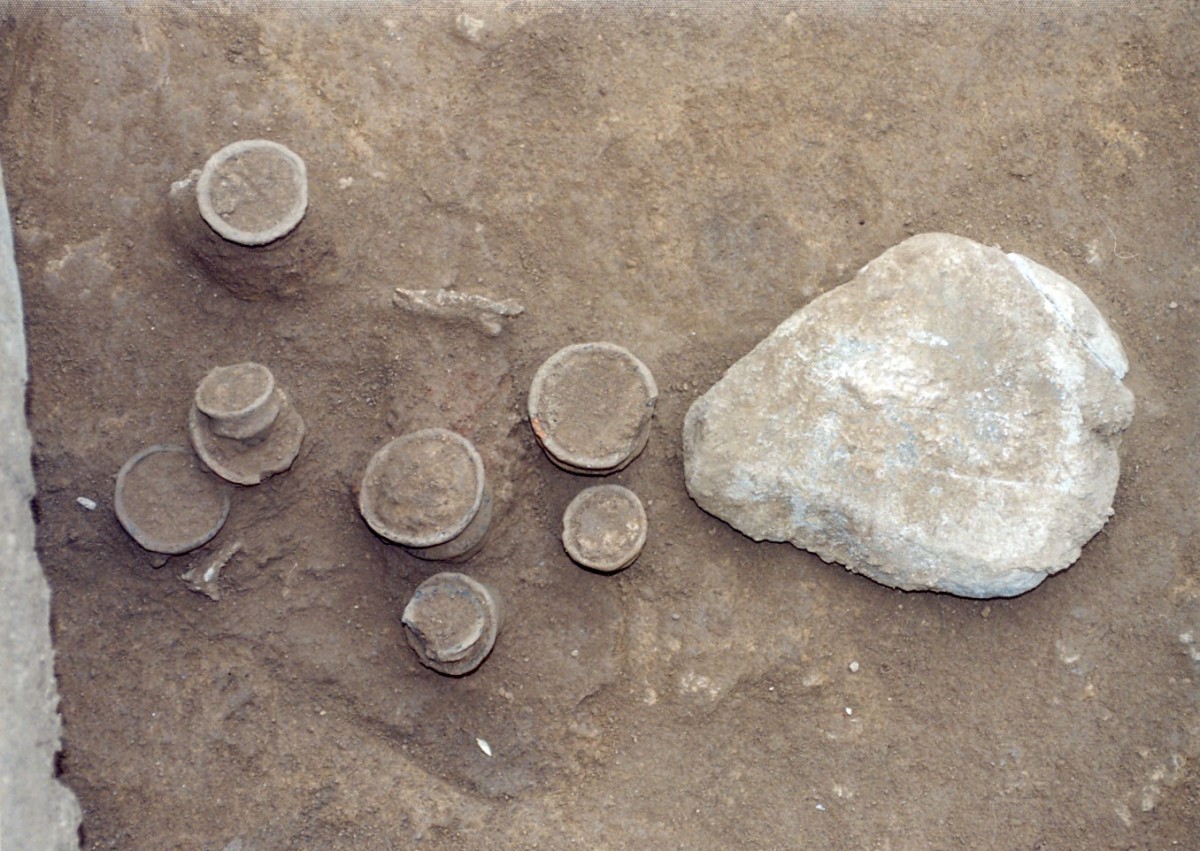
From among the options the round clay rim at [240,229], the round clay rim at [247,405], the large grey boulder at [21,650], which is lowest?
the large grey boulder at [21,650]

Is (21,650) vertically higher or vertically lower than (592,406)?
lower

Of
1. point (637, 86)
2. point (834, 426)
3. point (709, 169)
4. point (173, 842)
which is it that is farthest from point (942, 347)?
point (173, 842)

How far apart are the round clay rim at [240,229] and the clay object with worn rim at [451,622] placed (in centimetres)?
172

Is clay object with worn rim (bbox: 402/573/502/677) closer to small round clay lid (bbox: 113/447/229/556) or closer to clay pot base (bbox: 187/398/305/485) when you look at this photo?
clay pot base (bbox: 187/398/305/485)

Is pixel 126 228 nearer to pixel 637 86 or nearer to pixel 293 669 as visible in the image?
pixel 293 669

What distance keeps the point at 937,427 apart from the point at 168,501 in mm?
3547

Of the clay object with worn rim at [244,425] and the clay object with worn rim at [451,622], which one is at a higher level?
the clay object with worn rim at [244,425]

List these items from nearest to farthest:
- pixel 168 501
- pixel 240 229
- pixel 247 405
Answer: pixel 247 405 → pixel 240 229 → pixel 168 501

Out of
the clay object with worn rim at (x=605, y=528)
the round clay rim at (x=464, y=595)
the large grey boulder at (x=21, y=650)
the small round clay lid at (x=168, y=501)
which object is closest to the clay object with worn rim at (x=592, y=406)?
the clay object with worn rim at (x=605, y=528)

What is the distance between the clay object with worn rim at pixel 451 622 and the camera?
4383 mm

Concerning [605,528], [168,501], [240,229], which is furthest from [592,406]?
[168,501]

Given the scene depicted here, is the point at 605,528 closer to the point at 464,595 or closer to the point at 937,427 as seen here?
the point at 464,595

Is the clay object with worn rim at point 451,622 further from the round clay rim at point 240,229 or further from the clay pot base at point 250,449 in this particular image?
the round clay rim at point 240,229

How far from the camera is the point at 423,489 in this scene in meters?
4.34
